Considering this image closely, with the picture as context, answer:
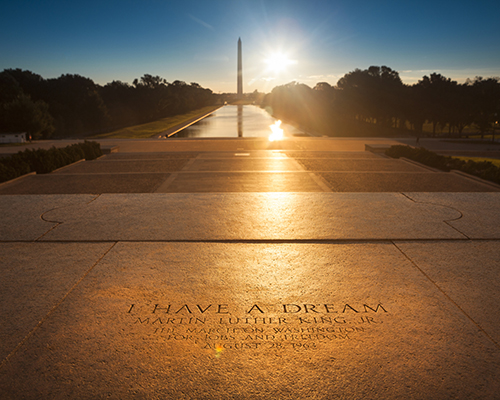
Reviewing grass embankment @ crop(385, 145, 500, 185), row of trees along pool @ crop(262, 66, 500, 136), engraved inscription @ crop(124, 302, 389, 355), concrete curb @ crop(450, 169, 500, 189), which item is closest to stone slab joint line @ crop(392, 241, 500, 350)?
engraved inscription @ crop(124, 302, 389, 355)

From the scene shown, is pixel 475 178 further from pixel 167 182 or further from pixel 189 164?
pixel 189 164

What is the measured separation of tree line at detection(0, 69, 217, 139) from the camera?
35.2 m

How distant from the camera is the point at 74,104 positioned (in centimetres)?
7381

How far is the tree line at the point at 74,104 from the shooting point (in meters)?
35.2

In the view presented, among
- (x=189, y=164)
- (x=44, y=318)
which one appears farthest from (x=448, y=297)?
(x=189, y=164)

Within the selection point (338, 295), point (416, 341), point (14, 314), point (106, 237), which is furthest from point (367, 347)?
point (106, 237)

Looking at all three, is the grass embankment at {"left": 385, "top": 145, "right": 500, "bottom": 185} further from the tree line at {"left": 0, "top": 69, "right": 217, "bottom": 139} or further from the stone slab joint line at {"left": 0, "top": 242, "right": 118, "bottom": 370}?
the tree line at {"left": 0, "top": 69, "right": 217, "bottom": 139}

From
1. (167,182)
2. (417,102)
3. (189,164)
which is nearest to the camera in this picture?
(167,182)

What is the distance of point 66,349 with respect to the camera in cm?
361

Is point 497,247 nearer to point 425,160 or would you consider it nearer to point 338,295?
point 338,295

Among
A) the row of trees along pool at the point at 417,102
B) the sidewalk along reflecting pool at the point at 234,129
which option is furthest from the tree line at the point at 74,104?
the row of trees along pool at the point at 417,102

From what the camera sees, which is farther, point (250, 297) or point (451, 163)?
point (451, 163)

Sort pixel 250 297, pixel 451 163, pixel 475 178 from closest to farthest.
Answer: pixel 250 297, pixel 475 178, pixel 451 163

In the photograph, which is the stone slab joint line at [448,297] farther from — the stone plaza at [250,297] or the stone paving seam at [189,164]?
the stone paving seam at [189,164]
